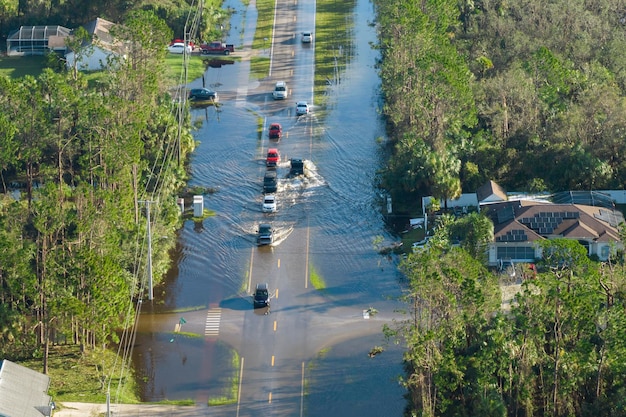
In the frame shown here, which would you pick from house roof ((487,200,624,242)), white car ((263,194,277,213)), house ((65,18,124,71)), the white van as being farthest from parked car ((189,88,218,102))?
house roof ((487,200,624,242))

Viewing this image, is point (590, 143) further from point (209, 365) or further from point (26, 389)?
point (26, 389)

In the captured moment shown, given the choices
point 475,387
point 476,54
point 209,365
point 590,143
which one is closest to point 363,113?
point 476,54

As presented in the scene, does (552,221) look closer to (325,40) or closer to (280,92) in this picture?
(280,92)

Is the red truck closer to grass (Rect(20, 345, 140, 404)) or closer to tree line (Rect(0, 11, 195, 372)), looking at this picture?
tree line (Rect(0, 11, 195, 372))

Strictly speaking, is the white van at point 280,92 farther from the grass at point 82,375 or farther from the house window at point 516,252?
the grass at point 82,375

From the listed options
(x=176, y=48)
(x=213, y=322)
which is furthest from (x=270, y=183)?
(x=176, y=48)

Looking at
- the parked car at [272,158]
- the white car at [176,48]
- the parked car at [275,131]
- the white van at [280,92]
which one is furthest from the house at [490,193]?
the white car at [176,48]
